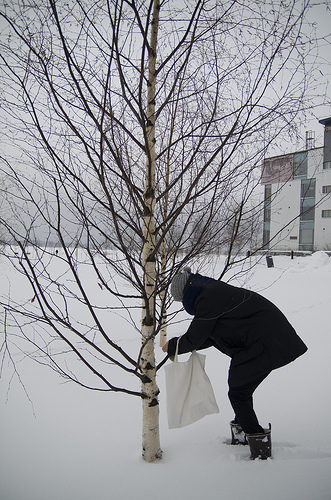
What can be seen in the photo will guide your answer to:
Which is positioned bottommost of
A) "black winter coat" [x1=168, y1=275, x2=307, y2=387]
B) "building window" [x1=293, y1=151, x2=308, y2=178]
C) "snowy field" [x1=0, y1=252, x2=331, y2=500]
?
"snowy field" [x1=0, y1=252, x2=331, y2=500]

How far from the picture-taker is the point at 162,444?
8.02 ft

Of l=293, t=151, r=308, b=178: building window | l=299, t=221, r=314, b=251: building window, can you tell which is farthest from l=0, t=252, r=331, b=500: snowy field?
l=299, t=221, r=314, b=251: building window

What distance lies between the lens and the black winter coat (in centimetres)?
206

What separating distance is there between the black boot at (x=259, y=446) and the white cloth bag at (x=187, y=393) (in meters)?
0.31

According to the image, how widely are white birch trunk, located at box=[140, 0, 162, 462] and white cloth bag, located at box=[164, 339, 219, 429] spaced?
0.12 m

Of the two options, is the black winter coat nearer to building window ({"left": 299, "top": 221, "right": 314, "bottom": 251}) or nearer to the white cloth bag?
the white cloth bag

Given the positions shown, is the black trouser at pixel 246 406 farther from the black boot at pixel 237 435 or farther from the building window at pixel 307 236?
the building window at pixel 307 236

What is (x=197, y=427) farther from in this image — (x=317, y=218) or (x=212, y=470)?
(x=317, y=218)

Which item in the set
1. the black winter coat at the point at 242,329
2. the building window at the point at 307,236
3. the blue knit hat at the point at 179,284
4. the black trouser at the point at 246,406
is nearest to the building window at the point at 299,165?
the black winter coat at the point at 242,329

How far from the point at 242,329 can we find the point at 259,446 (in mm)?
825

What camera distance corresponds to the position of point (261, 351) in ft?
6.77

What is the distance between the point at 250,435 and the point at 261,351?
62 cm

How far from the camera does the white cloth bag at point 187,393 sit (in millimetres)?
2119

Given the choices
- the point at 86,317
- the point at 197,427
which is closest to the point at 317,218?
the point at 86,317
